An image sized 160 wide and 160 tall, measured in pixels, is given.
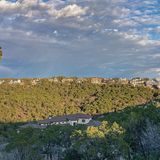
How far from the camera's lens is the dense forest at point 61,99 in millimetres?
158625

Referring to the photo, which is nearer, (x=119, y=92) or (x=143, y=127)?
(x=143, y=127)

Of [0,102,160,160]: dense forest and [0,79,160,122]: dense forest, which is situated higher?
[0,102,160,160]: dense forest

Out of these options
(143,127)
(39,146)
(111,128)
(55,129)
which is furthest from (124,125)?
(55,129)

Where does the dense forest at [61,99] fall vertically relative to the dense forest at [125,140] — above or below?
below

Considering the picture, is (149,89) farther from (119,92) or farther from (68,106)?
(68,106)

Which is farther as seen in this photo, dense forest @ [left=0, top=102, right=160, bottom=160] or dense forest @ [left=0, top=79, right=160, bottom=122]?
dense forest @ [left=0, top=79, right=160, bottom=122]

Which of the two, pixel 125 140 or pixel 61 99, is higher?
pixel 125 140

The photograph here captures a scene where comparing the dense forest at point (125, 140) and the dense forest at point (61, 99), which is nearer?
the dense forest at point (125, 140)

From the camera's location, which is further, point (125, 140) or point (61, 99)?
point (61, 99)

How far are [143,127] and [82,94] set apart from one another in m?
151

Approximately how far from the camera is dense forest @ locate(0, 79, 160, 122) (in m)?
159

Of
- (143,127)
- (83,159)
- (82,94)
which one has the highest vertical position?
(143,127)

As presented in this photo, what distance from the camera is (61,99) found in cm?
18375

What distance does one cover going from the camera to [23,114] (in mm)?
157500
